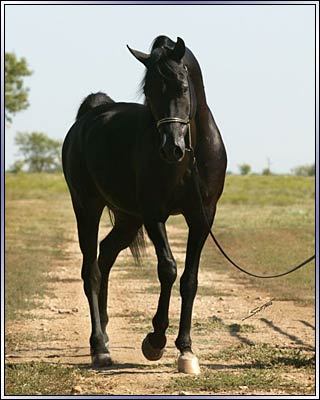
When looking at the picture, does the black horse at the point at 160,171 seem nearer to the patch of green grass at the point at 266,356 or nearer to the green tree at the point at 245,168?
the patch of green grass at the point at 266,356

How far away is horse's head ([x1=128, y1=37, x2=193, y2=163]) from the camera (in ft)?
22.0

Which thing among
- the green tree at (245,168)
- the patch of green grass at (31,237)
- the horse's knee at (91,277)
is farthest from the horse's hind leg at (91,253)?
the green tree at (245,168)

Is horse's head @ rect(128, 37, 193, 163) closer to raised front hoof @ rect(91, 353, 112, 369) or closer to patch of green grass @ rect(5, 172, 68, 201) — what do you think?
raised front hoof @ rect(91, 353, 112, 369)

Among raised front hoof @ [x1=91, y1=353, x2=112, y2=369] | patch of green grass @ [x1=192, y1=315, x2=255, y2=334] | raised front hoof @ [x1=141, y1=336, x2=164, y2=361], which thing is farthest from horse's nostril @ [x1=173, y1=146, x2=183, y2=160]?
patch of green grass @ [x1=192, y1=315, x2=255, y2=334]

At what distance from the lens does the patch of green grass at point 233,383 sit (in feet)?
21.7

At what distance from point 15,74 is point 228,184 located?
17862mm

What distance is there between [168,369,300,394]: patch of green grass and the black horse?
0.87ft

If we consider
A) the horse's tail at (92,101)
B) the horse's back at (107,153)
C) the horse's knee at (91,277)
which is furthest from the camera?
the horse's tail at (92,101)

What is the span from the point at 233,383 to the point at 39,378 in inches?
58.6

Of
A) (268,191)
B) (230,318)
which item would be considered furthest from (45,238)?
(268,191)

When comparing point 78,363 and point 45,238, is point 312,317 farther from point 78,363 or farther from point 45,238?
point 45,238

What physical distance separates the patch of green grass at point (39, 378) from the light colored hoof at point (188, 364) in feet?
2.46

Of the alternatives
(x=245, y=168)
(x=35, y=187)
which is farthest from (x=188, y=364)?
(x=245, y=168)

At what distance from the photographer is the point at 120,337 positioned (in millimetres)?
→ 8828
